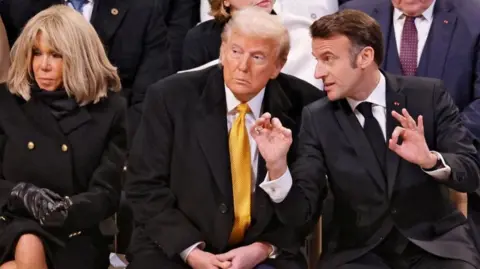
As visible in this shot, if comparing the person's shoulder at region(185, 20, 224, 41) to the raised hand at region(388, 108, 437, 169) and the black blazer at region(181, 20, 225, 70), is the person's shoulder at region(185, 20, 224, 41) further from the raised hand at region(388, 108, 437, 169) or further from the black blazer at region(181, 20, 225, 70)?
the raised hand at region(388, 108, 437, 169)

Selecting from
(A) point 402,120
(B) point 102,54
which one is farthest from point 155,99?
(A) point 402,120

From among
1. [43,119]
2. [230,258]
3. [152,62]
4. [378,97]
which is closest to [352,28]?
[378,97]

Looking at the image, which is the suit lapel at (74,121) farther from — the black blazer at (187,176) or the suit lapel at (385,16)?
the suit lapel at (385,16)

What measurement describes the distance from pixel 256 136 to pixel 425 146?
51 cm

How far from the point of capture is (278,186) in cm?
270

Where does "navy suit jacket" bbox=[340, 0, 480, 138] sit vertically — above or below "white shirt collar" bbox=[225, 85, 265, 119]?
below

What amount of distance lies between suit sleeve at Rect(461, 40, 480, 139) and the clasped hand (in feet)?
5.13

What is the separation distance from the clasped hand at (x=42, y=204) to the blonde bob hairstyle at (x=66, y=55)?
33cm

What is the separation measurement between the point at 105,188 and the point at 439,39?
153 cm

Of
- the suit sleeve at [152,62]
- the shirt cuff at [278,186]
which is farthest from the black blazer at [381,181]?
the suit sleeve at [152,62]

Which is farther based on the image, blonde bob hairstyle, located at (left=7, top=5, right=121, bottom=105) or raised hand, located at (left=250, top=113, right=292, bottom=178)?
blonde bob hairstyle, located at (left=7, top=5, right=121, bottom=105)

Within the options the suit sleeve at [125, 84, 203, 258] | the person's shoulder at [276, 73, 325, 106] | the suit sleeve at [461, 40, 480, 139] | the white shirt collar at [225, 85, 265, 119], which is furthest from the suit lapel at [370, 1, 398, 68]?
the suit sleeve at [125, 84, 203, 258]

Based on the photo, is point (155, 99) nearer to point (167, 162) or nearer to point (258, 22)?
point (167, 162)

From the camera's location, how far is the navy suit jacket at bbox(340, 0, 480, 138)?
3639mm
